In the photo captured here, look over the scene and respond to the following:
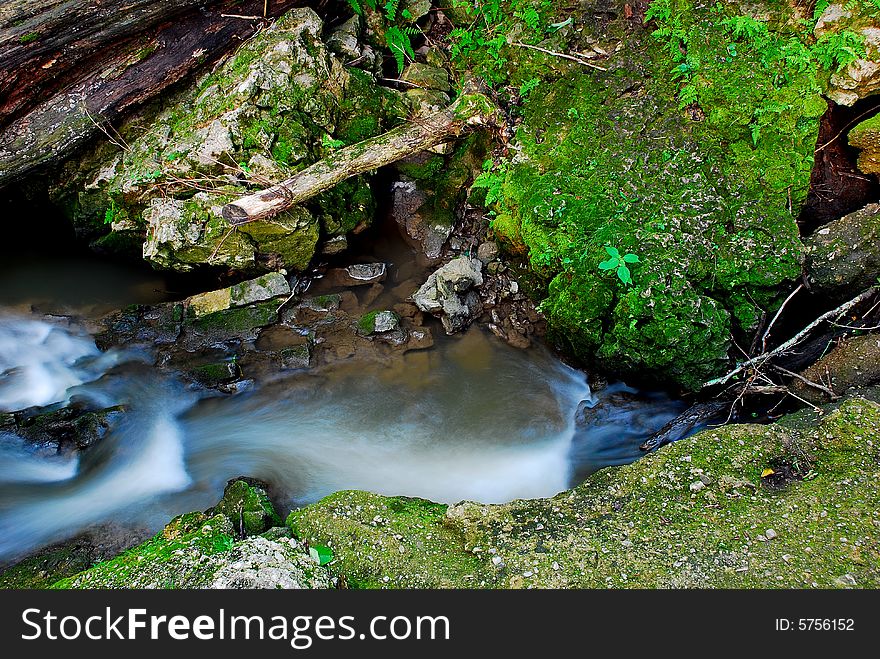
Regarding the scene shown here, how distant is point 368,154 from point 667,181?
3113 millimetres

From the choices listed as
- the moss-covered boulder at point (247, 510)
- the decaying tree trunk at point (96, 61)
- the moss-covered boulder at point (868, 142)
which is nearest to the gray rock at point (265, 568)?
the moss-covered boulder at point (247, 510)

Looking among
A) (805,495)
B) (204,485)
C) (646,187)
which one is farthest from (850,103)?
(204,485)

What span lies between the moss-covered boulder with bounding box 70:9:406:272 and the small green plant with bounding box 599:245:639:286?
3263 millimetres

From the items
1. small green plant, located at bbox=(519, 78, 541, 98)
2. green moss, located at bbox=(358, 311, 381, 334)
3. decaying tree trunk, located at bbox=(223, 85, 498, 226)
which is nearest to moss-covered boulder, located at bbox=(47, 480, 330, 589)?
green moss, located at bbox=(358, 311, 381, 334)

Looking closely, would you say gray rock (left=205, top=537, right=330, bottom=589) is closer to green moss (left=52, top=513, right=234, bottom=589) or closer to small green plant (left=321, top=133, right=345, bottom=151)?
green moss (left=52, top=513, right=234, bottom=589)

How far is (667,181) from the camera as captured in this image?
193 inches

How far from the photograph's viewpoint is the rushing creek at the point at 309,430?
4.87 m

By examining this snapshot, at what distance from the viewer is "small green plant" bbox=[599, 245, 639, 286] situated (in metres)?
4.39

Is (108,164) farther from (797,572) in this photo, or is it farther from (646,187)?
(797,572)

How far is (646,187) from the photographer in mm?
4883

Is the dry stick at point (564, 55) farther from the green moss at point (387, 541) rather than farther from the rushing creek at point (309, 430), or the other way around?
the green moss at point (387, 541)

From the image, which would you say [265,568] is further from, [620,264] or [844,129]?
[844,129]

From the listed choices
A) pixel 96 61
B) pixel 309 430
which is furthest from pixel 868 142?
pixel 96 61

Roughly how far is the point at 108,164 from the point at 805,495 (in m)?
7.60
